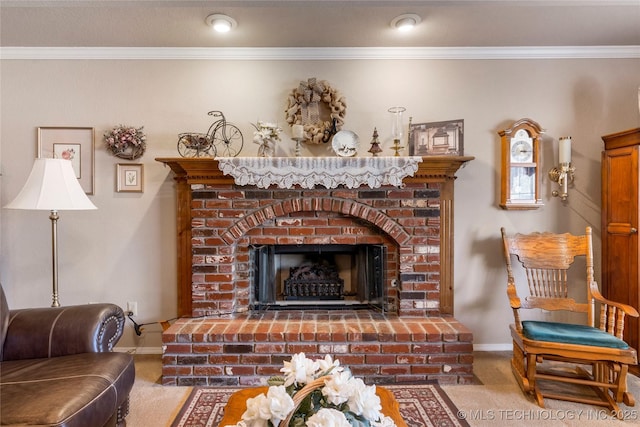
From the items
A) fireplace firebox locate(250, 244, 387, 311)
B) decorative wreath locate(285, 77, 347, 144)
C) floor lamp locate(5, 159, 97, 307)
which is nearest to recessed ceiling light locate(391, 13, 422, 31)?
decorative wreath locate(285, 77, 347, 144)

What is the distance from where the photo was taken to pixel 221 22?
7.11 ft

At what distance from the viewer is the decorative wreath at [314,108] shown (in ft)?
8.20

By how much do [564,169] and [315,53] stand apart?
2.05m

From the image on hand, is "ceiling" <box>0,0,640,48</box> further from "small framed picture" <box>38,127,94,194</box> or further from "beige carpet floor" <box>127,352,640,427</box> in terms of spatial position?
"beige carpet floor" <box>127,352,640,427</box>

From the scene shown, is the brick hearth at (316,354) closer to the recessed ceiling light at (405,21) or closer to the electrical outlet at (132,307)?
the electrical outlet at (132,307)

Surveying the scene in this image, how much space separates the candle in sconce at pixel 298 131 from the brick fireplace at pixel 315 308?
0.37m

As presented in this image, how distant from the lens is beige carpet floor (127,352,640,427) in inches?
70.2

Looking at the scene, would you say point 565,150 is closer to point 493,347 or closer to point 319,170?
point 493,347

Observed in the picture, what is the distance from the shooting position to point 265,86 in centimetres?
259

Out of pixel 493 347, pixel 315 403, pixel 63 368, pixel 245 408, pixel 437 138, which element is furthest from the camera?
pixel 493 347

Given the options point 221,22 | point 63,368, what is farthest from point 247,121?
point 63,368

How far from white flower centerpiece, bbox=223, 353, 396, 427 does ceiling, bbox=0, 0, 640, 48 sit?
2008 millimetres

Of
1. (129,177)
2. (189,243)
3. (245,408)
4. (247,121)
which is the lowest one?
(245,408)

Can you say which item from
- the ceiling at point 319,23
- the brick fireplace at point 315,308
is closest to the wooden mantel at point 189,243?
the brick fireplace at point 315,308
